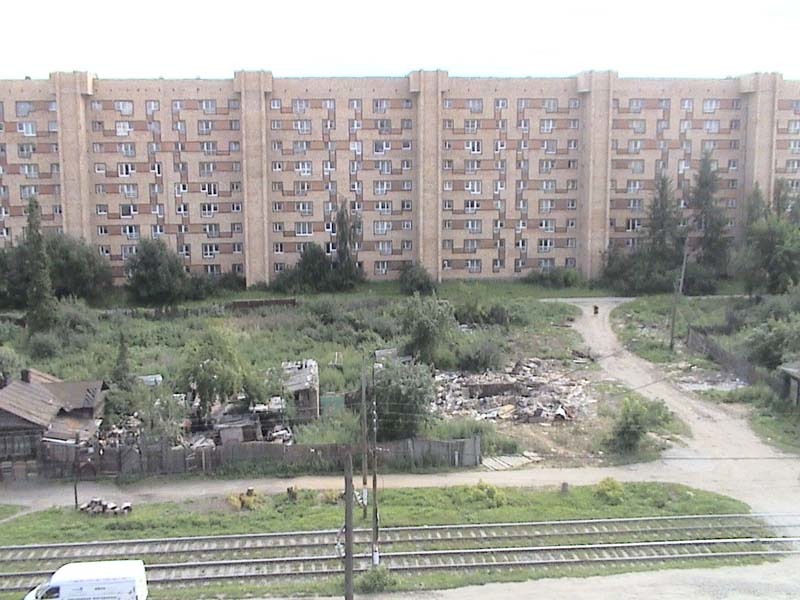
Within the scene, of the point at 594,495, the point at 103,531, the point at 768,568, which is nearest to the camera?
the point at 768,568

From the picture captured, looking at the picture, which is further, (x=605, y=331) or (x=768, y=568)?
(x=605, y=331)

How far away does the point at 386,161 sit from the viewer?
55344 millimetres

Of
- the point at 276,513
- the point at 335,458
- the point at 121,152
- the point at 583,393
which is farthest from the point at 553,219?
the point at 276,513

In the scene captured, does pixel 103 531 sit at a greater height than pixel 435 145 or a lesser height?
lesser

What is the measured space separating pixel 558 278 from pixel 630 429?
31.3m

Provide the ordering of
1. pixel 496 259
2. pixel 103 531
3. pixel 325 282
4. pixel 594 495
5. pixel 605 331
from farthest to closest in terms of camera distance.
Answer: pixel 496 259 < pixel 325 282 < pixel 605 331 < pixel 594 495 < pixel 103 531

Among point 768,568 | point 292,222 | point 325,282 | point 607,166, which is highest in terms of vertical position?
point 607,166

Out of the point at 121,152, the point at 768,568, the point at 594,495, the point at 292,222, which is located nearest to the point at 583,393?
the point at 594,495

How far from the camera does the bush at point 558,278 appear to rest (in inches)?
2147

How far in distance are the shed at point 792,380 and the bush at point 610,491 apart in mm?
11320

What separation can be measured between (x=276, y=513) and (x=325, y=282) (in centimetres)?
3448

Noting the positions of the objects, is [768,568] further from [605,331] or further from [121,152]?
[121,152]

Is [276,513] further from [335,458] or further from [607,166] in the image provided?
[607,166]

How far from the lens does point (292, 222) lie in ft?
182
